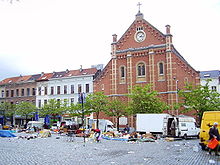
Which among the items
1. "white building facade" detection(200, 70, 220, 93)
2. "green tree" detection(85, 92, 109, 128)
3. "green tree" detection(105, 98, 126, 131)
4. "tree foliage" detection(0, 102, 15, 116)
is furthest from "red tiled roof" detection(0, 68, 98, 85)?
"white building facade" detection(200, 70, 220, 93)

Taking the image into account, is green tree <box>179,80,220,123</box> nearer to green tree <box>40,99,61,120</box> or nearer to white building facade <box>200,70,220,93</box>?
white building facade <box>200,70,220,93</box>

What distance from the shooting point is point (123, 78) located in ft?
146

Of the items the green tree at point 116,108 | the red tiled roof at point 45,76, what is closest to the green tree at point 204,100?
the green tree at point 116,108

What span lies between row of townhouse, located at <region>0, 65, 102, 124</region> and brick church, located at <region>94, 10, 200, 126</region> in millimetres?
6592

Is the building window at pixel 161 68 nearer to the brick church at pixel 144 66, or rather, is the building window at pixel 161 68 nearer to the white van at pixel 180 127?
the brick church at pixel 144 66

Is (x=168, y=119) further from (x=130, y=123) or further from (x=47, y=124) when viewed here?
(x=47, y=124)

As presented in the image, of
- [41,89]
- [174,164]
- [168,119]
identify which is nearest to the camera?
[174,164]

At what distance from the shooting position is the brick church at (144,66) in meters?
40.7

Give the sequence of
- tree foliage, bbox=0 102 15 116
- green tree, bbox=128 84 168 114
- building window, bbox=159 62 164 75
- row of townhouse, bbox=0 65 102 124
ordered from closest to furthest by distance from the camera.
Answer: green tree, bbox=128 84 168 114, building window, bbox=159 62 164 75, row of townhouse, bbox=0 65 102 124, tree foliage, bbox=0 102 15 116

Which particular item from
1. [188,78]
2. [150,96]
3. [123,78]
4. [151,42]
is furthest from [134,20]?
[150,96]

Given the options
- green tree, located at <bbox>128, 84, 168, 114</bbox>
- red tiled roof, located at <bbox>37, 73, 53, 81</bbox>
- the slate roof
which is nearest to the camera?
green tree, located at <bbox>128, 84, 168, 114</bbox>

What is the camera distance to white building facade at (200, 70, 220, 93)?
56.7 metres

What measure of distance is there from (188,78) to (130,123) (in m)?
11.8

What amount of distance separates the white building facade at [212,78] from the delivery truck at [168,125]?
94.0 feet
